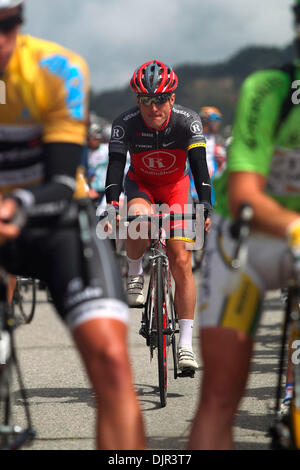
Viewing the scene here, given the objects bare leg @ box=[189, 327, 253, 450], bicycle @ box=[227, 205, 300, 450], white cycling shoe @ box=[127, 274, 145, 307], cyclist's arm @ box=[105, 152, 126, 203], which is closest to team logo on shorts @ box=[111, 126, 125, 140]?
cyclist's arm @ box=[105, 152, 126, 203]

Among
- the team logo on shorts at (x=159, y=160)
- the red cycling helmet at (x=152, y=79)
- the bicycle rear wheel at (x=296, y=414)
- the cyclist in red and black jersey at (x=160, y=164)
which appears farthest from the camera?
the team logo on shorts at (x=159, y=160)

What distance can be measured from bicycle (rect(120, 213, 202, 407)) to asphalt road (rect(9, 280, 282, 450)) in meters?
0.25

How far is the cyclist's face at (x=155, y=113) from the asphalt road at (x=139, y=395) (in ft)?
6.94

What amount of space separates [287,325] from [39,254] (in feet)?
3.67

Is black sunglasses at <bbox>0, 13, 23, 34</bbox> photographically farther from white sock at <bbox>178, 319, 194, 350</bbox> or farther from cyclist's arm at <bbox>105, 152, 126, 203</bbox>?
white sock at <bbox>178, 319, 194, 350</bbox>

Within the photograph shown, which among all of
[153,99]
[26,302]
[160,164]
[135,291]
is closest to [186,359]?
[135,291]

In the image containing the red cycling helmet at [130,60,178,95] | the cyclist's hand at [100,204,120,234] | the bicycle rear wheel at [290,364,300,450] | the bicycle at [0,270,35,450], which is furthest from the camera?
the red cycling helmet at [130,60,178,95]

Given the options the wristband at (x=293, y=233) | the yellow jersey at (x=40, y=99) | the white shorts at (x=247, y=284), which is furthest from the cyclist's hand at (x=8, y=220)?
the wristband at (x=293, y=233)

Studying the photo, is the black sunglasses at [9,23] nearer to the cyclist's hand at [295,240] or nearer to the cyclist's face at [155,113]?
the cyclist's hand at [295,240]

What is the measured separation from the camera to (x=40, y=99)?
135 inches

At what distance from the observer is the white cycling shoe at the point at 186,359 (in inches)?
254

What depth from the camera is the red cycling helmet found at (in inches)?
269

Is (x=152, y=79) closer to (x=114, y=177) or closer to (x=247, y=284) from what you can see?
(x=114, y=177)

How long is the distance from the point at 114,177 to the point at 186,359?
1.54 m
